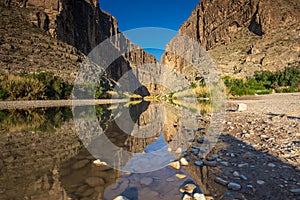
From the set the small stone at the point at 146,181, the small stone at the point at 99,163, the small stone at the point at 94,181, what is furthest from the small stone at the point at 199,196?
the small stone at the point at 99,163

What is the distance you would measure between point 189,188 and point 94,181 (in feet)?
3.80

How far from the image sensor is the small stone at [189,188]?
2.04 metres

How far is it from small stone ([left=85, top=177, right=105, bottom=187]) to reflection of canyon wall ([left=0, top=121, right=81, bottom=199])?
1.00 feet

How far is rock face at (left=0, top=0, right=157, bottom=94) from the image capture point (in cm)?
3822

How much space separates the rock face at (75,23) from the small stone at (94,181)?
33.9 metres

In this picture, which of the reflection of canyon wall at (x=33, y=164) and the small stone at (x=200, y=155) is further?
the small stone at (x=200, y=155)

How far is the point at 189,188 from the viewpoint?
2.09m

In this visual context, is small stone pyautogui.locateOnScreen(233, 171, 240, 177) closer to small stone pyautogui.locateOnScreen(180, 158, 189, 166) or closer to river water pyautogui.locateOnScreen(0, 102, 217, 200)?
river water pyautogui.locateOnScreen(0, 102, 217, 200)

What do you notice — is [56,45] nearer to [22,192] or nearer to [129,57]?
[22,192]

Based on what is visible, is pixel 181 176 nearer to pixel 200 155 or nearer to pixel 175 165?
pixel 175 165

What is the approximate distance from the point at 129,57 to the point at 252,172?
13007 cm

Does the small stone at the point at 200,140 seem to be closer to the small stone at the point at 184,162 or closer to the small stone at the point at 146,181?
the small stone at the point at 184,162

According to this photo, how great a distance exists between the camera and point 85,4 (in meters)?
73.7

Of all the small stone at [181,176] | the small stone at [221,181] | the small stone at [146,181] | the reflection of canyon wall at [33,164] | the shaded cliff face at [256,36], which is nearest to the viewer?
the reflection of canyon wall at [33,164]
